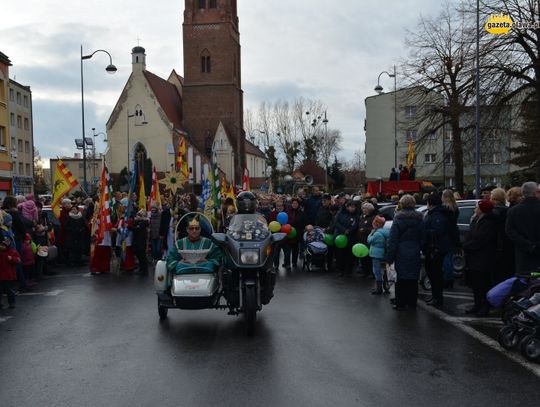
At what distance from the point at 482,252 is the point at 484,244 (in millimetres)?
132

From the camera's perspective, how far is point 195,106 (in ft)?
230

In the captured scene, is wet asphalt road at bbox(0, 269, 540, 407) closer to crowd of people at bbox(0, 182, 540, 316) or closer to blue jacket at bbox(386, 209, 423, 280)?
blue jacket at bbox(386, 209, 423, 280)

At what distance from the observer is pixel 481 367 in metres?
6.43

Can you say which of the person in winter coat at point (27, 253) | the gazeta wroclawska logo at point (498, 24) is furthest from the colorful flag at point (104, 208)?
the gazeta wroclawska logo at point (498, 24)

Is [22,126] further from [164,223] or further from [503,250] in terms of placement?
[503,250]

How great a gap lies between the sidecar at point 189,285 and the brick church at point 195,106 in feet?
190

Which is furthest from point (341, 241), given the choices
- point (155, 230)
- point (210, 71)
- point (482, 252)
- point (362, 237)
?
point (210, 71)

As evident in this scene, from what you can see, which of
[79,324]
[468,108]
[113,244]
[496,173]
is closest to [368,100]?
[496,173]

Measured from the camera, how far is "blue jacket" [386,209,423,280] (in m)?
9.64

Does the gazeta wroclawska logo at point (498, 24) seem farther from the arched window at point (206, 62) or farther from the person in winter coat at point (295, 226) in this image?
the arched window at point (206, 62)

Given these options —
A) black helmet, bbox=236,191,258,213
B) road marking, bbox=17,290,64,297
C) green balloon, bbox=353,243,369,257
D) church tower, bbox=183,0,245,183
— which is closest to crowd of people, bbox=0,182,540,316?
road marking, bbox=17,290,64,297

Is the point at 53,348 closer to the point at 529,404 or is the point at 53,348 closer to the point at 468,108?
the point at 529,404

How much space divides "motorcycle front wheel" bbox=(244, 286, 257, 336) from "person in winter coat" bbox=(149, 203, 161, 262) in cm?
877

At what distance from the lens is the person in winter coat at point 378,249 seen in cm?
1150
